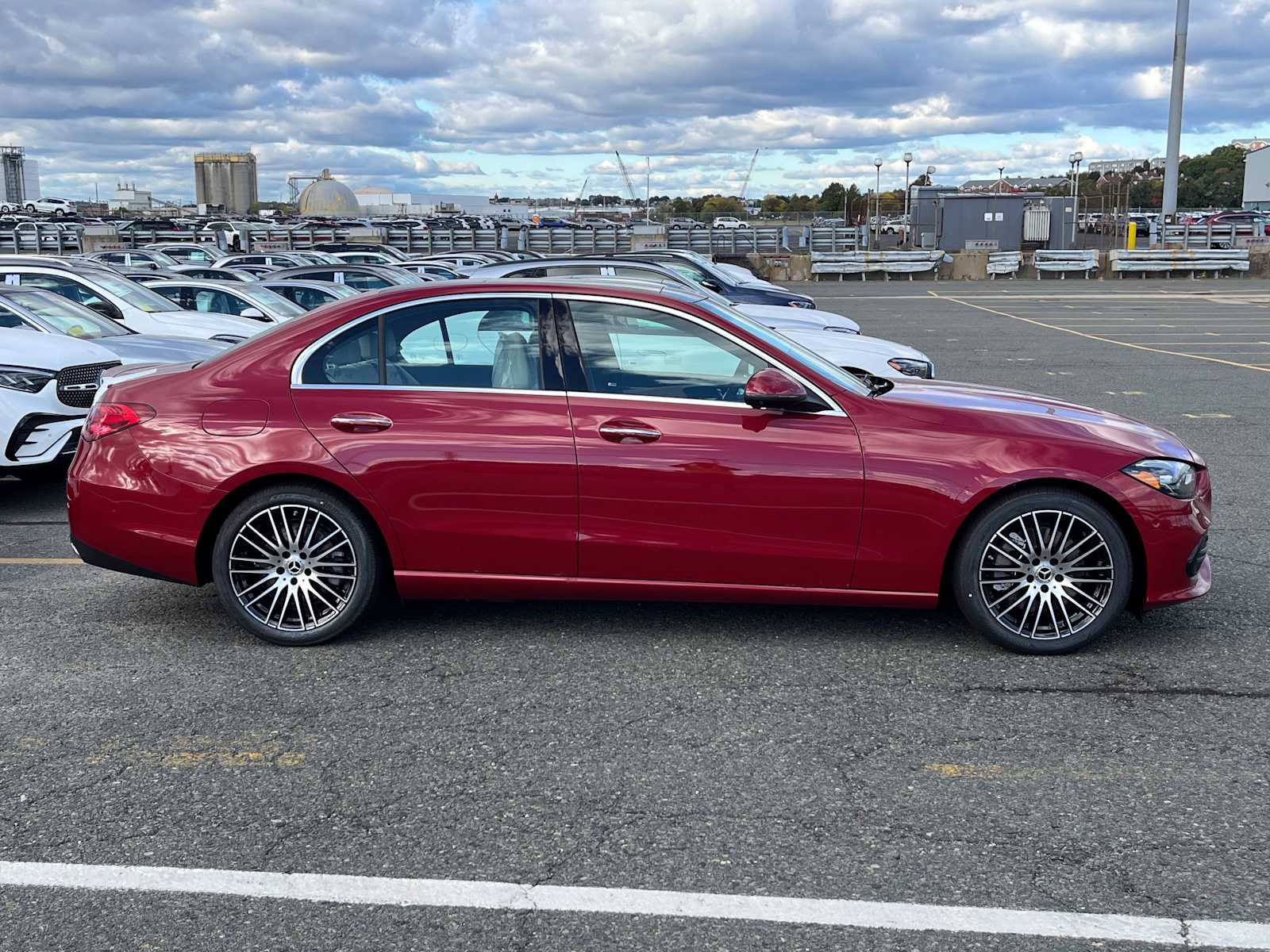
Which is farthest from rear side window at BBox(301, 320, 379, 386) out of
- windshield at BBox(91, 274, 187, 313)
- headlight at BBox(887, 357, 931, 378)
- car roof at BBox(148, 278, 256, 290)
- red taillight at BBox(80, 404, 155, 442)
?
car roof at BBox(148, 278, 256, 290)

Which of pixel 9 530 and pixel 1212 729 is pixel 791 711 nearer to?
pixel 1212 729

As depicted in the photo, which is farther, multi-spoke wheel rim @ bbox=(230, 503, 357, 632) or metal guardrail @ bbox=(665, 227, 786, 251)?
metal guardrail @ bbox=(665, 227, 786, 251)

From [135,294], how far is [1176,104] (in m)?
44.5

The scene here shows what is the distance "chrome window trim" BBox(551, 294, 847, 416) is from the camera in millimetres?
5266

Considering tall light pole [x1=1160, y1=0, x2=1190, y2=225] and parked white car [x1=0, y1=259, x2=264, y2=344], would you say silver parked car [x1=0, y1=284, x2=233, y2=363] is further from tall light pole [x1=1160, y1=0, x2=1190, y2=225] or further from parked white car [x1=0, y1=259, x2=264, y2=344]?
tall light pole [x1=1160, y1=0, x2=1190, y2=225]

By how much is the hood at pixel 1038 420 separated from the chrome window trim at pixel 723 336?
0.26 meters

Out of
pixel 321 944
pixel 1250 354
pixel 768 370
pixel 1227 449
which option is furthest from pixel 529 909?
pixel 1250 354

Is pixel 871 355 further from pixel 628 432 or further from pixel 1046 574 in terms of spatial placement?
pixel 628 432

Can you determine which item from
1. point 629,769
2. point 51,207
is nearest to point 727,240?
point 629,769

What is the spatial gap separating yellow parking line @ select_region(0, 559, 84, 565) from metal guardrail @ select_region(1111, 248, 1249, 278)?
42.2m

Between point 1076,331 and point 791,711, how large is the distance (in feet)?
67.1

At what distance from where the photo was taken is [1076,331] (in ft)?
76.9

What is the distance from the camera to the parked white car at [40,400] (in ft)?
27.4

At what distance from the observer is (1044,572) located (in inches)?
207
